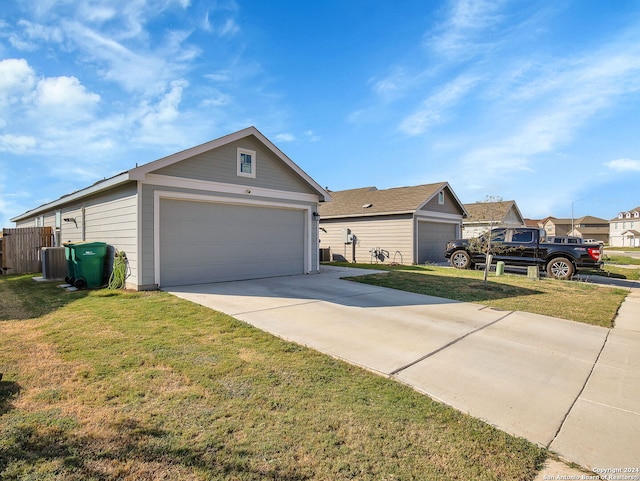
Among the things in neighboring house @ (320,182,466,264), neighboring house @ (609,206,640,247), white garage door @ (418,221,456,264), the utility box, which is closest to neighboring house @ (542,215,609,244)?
neighboring house @ (609,206,640,247)

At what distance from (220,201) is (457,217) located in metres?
15.1

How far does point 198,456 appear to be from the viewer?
7.06 ft

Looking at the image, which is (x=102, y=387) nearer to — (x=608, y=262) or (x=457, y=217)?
(x=457, y=217)

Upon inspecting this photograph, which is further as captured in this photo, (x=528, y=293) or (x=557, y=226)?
(x=557, y=226)

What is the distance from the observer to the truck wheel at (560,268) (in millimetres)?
11633

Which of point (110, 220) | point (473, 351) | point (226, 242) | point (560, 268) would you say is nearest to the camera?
point (473, 351)

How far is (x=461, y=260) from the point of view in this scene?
1477 centimetres

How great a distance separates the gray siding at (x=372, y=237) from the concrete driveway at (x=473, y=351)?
8.85 meters

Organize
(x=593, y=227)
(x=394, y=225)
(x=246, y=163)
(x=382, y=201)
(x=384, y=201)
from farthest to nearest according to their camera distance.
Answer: (x=593, y=227) < (x=382, y=201) < (x=384, y=201) < (x=394, y=225) < (x=246, y=163)

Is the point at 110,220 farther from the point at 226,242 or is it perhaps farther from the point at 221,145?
the point at 221,145

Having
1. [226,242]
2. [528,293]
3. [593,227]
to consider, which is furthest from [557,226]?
[226,242]

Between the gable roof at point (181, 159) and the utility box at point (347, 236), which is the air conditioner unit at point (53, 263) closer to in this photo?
the gable roof at point (181, 159)

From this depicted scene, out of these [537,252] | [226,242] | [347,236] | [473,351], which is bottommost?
A: [473,351]

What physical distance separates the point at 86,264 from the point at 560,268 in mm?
15265
